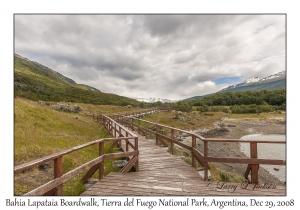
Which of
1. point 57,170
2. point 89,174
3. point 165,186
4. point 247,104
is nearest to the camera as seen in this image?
point 57,170

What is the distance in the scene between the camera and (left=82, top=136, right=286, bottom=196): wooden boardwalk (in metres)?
4.22

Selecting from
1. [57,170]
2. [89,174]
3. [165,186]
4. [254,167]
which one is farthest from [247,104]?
[57,170]

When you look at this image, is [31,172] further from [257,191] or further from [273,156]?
[273,156]

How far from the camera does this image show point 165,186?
15.3ft

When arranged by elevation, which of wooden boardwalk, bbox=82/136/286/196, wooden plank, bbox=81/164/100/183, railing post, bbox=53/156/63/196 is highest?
railing post, bbox=53/156/63/196

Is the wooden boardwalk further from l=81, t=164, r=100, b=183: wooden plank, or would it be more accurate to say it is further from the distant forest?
the distant forest

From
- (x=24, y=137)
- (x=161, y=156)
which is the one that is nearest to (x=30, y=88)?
(x=24, y=137)

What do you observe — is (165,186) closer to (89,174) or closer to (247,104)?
(89,174)

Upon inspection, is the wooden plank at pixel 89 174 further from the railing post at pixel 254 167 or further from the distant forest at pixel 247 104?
the distant forest at pixel 247 104

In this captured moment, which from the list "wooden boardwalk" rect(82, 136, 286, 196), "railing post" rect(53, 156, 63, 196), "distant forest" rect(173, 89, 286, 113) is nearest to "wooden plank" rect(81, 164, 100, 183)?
"wooden boardwalk" rect(82, 136, 286, 196)

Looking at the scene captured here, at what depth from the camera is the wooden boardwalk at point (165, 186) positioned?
4223mm
